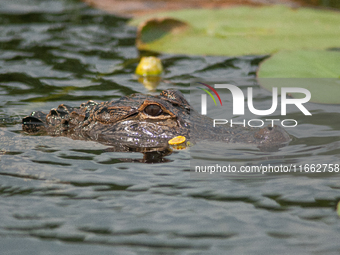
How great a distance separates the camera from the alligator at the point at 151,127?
484 cm

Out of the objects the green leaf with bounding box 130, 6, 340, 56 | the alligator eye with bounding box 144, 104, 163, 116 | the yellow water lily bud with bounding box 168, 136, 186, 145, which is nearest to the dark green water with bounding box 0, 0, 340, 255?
the yellow water lily bud with bounding box 168, 136, 186, 145

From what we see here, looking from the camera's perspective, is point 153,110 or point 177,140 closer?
point 177,140

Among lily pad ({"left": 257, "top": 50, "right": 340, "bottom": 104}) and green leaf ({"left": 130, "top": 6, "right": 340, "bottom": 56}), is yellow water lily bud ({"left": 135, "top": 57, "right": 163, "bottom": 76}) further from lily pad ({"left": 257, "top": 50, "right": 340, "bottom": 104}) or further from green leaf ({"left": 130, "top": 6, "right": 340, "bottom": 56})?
lily pad ({"left": 257, "top": 50, "right": 340, "bottom": 104})

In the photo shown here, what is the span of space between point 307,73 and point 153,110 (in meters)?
2.85

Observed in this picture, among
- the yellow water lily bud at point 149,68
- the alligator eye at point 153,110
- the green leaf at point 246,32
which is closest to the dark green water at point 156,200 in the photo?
the alligator eye at point 153,110

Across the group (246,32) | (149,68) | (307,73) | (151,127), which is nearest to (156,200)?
(151,127)

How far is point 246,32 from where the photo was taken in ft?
29.2

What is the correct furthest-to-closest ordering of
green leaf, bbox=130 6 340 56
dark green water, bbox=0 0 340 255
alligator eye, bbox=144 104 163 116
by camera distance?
green leaf, bbox=130 6 340 56 < alligator eye, bbox=144 104 163 116 < dark green water, bbox=0 0 340 255

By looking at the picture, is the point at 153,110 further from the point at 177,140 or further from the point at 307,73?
the point at 307,73

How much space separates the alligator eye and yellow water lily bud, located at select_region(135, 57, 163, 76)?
2.98 meters

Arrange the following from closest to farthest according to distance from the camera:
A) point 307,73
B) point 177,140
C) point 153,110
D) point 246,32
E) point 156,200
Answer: point 156,200
point 177,140
point 153,110
point 307,73
point 246,32

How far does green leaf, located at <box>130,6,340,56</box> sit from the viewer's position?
8.23 m

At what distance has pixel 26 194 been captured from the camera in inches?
154

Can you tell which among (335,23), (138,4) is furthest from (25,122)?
(138,4)
